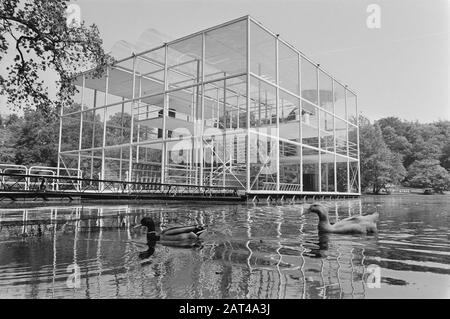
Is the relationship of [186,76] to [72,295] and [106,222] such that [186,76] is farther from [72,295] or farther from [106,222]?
[72,295]

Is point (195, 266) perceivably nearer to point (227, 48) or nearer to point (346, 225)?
point (346, 225)

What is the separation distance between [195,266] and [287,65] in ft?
67.1

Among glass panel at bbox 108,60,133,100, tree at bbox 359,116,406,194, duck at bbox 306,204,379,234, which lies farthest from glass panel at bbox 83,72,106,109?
tree at bbox 359,116,406,194

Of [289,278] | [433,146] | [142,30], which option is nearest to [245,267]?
[289,278]

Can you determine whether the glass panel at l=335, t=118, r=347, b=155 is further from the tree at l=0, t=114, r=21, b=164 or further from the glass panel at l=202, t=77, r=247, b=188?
the tree at l=0, t=114, r=21, b=164

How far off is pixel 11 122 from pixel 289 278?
5248cm

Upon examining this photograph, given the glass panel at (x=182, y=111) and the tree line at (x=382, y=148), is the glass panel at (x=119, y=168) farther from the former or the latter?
the tree line at (x=382, y=148)

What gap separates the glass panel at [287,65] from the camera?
20156 mm

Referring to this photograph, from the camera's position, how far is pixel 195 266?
11.6ft

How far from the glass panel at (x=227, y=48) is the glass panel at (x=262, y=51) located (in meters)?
0.55

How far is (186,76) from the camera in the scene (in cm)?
2503
